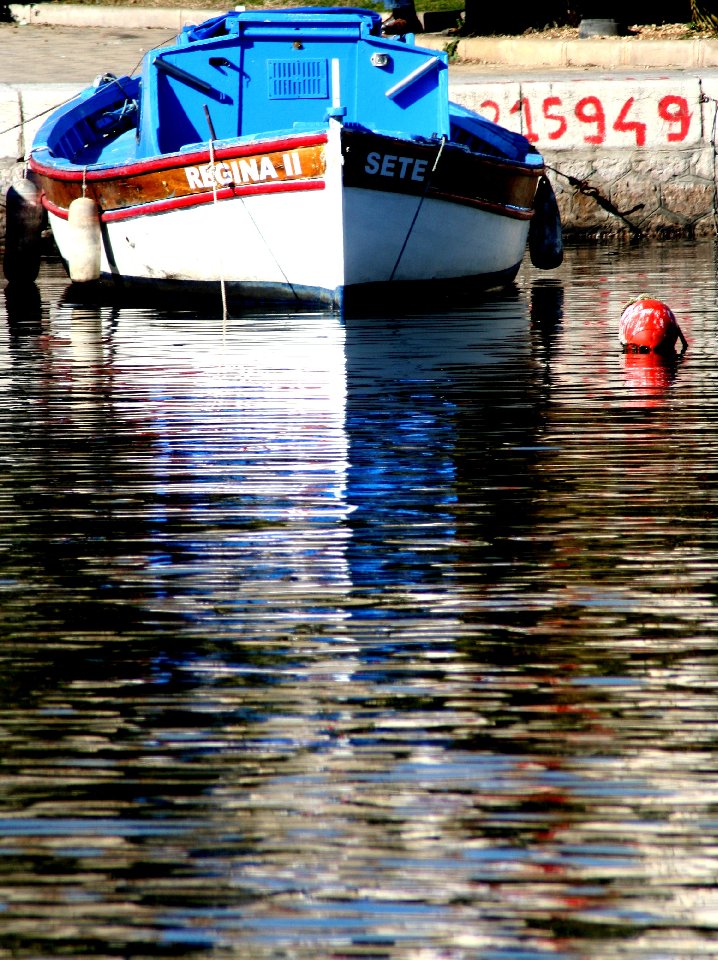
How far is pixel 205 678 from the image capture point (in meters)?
4.28

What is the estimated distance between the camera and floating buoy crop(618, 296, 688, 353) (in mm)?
10148

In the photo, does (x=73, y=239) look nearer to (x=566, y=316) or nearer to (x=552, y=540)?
(x=566, y=316)

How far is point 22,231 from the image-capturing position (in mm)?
14984

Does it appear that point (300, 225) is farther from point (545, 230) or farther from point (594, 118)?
point (594, 118)

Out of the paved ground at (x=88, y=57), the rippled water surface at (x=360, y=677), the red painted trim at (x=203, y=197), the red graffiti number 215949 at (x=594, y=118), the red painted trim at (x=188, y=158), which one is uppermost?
the paved ground at (x=88, y=57)

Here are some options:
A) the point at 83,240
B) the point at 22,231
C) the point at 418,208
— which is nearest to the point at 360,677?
the point at 418,208

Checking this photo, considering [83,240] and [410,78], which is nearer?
[410,78]

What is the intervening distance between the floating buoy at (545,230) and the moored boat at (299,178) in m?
0.02

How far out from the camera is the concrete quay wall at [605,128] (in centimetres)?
1717

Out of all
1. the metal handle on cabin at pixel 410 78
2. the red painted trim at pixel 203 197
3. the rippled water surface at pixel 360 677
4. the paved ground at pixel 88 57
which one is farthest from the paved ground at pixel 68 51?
the rippled water surface at pixel 360 677

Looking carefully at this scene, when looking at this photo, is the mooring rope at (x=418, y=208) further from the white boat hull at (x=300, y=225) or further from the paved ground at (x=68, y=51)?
the paved ground at (x=68, y=51)

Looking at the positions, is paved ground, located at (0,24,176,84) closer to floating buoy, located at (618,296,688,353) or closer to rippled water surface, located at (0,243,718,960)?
floating buoy, located at (618,296,688,353)

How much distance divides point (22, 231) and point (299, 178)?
3.74 meters

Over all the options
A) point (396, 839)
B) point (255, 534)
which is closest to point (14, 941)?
point (396, 839)
